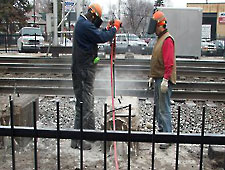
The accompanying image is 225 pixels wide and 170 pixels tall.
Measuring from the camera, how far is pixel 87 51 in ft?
15.7

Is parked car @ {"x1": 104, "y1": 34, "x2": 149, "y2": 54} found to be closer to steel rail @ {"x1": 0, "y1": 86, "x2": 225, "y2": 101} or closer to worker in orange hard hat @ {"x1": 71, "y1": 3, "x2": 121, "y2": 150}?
steel rail @ {"x1": 0, "y1": 86, "x2": 225, "y2": 101}

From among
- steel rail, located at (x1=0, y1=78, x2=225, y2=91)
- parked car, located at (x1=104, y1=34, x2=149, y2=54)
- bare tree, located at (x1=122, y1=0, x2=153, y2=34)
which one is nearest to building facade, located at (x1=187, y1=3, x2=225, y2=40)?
bare tree, located at (x1=122, y1=0, x2=153, y2=34)

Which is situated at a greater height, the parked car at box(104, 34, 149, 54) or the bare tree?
the bare tree

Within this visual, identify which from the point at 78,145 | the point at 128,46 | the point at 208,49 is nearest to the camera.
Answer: the point at 78,145

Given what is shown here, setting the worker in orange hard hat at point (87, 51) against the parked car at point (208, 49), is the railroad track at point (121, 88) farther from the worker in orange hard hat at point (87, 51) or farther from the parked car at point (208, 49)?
the parked car at point (208, 49)

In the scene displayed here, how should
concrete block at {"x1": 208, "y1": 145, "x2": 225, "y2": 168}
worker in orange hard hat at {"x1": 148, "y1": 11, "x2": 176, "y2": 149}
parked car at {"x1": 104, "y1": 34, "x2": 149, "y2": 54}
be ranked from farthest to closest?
parked car at {"x1": 104, "y1": 34, "x2": 149, "y2": 54} → worker in orange hard hat at {"x1": 148, "y1": 11, "x2": 176, "y2": 149} → concrete block at {"x1": 208, "y1": 145, "x2": 225, "y2": 168}

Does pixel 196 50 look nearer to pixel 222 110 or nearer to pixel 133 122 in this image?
pixel 222 110

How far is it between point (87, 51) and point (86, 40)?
0.57 ft

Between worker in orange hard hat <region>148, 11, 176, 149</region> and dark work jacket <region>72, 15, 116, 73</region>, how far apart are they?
805mm

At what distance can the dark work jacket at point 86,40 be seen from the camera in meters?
4.60

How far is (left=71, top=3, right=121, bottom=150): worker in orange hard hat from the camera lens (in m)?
4.62

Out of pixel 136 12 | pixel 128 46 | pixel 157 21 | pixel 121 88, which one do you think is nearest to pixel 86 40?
pixel 157 21

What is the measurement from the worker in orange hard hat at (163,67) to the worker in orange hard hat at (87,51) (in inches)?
26.7

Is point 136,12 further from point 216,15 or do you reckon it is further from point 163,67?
point 163,67
